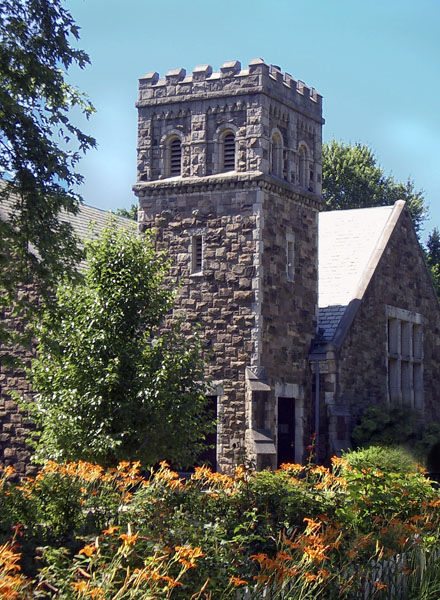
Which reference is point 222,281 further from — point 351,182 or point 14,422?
point 351,182

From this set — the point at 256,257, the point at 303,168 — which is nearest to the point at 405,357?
the point at 303,168

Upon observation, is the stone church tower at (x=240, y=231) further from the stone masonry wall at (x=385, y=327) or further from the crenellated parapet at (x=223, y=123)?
the stone masonry wall at (x=385, y=327)

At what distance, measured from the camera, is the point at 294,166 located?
2853 centimetres

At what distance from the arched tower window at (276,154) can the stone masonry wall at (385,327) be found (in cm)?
507

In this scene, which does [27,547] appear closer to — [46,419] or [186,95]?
[46,419]

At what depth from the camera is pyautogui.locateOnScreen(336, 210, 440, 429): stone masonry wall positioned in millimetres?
29094

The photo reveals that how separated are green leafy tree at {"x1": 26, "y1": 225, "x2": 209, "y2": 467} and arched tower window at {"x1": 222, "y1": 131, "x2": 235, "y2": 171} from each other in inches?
248

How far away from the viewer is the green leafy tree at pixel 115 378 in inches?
795

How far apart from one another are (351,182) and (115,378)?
3810 cm

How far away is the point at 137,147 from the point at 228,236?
418 centimetres

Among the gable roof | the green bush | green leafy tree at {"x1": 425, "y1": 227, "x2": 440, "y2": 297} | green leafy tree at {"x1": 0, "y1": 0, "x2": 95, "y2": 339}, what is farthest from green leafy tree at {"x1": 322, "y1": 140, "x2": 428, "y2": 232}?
green leafy tree at {"x1": 0, "y1": 0, "x2": 95, "y2": 339}

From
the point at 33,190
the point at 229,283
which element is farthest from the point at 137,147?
the point at 33,190

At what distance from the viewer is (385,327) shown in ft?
102

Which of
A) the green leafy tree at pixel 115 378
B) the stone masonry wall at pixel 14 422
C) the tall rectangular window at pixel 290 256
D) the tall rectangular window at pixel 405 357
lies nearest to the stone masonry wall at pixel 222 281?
the tall rectangular window at pixel 290 256
